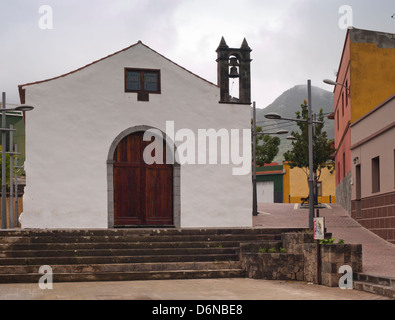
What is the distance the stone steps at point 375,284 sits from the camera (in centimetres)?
1182

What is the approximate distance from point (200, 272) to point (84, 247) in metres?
3.31

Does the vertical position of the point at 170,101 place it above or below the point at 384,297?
above

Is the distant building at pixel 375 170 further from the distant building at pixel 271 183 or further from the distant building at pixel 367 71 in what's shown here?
the distant building at pixel 271 183

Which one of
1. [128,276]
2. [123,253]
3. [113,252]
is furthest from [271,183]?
[128,276]

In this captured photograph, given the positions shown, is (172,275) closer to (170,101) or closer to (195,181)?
(195,181)

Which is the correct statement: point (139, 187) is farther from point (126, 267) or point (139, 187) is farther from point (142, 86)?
point (126, 267)

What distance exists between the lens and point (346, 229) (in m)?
23.6

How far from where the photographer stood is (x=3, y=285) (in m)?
14.0

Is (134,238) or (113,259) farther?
(134,238)

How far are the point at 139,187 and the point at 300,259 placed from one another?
7.01 meters

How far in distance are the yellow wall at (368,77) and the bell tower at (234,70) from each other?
7383 millimetres

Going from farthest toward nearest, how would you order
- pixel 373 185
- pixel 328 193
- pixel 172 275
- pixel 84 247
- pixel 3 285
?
1. pixel 328 193
2. pixel 373 185
3. pixel 84 247
4. pixel 172 275
5. pixel 3 285

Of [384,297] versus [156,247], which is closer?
[384,297]

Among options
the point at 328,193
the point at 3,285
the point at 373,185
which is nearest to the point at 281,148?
the point at 328,193
